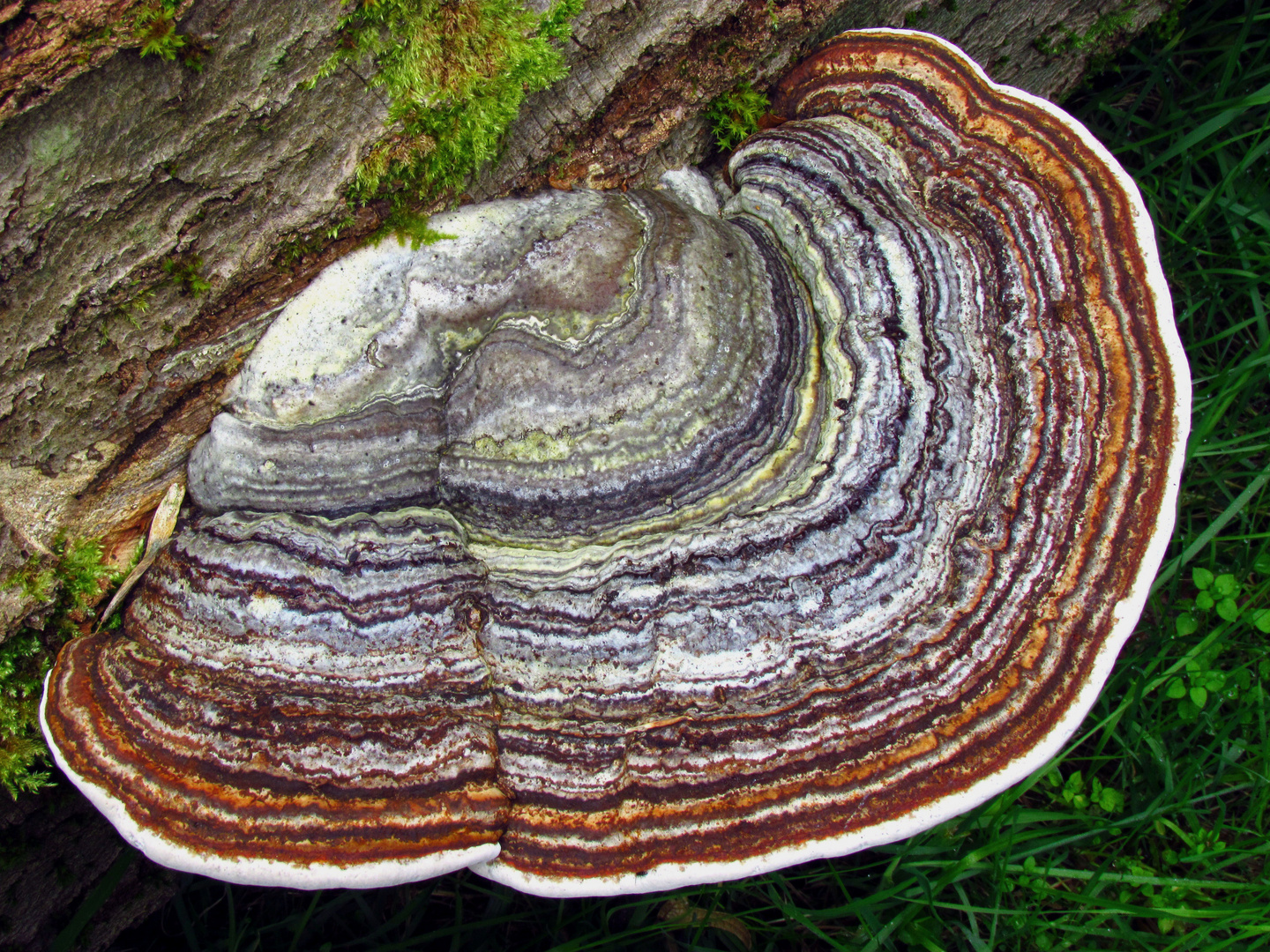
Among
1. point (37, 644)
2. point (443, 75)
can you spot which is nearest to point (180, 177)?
point (443, 75)

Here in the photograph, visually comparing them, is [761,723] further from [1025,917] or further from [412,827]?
[1025,917]

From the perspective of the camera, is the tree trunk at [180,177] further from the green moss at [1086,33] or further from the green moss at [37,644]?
the green moss at [1086,33]

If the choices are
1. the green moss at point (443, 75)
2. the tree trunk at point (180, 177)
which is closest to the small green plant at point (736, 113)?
the tree trunk at point (180, 177)

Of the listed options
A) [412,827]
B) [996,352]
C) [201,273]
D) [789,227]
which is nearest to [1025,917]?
[996,352]

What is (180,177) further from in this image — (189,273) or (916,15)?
(916,15)

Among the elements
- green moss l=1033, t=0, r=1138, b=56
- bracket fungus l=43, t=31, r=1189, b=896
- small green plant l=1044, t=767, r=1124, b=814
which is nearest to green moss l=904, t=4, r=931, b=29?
bracket fungus l=43, t=31, r=1189, b=896
